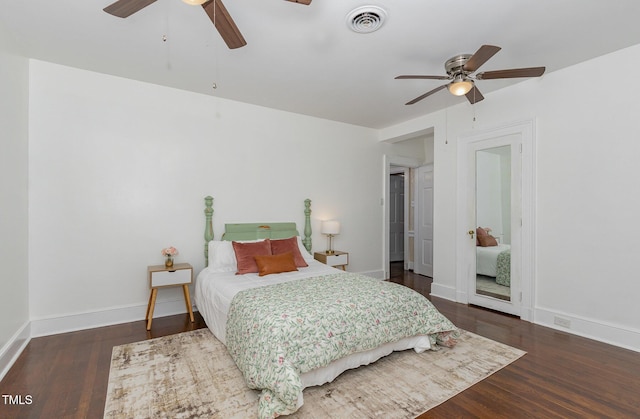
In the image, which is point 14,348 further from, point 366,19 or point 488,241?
point 488,241

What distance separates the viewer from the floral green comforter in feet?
6.27

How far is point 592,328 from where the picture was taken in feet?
10.1

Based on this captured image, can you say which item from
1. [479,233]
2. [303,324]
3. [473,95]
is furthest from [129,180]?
[479,233]

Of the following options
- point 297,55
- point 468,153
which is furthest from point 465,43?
point 468,153

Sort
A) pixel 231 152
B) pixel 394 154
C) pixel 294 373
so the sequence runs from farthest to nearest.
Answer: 1. pixel 394 154
2. pixel 231 152
3. pixel 294 373

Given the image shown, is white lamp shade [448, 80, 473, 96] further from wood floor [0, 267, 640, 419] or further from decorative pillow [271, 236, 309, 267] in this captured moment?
decorative pillow [271, 236, 309, 267]

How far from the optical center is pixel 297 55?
2.94 metres

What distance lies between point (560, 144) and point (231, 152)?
3.93m

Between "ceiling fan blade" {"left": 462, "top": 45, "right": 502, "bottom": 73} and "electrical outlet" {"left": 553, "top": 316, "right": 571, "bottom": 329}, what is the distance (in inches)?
110

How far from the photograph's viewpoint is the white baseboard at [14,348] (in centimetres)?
239

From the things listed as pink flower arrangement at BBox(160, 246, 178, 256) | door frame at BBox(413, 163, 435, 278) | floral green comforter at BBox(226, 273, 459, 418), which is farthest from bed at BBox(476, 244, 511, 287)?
pink flower arrangement at BBox(160, 246, 178, 256)

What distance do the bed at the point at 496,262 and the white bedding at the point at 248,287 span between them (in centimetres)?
178

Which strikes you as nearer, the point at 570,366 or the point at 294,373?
the point at 294,373

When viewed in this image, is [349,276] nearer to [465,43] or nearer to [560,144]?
[465,43]
